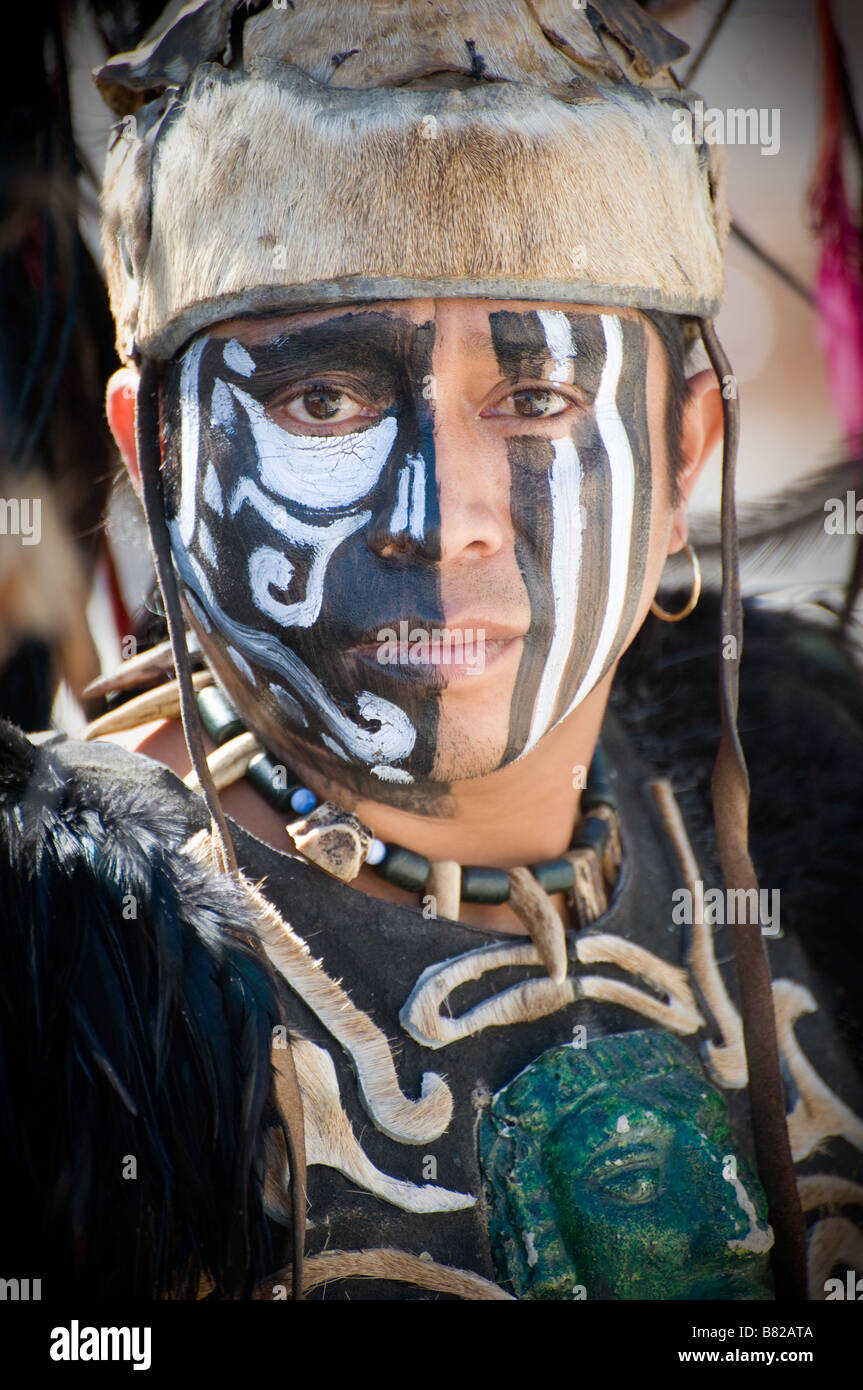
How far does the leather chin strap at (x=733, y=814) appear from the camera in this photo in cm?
160

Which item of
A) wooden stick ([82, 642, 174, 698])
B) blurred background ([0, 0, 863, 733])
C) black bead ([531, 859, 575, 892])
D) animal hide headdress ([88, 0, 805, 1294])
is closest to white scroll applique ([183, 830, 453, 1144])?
animal hide headdress ([88, 0, 805, 1294])

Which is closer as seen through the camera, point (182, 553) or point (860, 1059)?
point (182, 553)

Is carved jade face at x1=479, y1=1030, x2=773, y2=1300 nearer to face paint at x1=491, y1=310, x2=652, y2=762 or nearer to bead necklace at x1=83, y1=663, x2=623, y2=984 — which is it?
bead necklace at x1=83, y1=663, x2=623, y2=984

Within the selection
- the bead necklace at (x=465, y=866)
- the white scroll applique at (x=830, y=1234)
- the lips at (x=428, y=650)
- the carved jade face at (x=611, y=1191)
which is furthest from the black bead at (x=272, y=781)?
the white scroll applique at (x=830, y=1234)

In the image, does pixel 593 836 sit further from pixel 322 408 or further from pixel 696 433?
pixel 322 408

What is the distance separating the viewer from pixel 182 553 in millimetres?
1597

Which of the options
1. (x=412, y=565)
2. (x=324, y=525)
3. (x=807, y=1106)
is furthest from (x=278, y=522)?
(x=807, y=1106)

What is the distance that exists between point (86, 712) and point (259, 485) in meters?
0.74

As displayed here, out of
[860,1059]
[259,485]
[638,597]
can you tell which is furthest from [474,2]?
[860,1059]

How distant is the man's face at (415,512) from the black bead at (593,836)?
29cm

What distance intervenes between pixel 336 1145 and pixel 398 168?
3.61 feet

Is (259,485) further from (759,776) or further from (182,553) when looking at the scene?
(759,776)

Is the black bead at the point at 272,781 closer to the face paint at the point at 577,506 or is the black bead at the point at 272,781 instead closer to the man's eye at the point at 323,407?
the face paint at the point at 577,506

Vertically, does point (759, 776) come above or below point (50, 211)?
below
